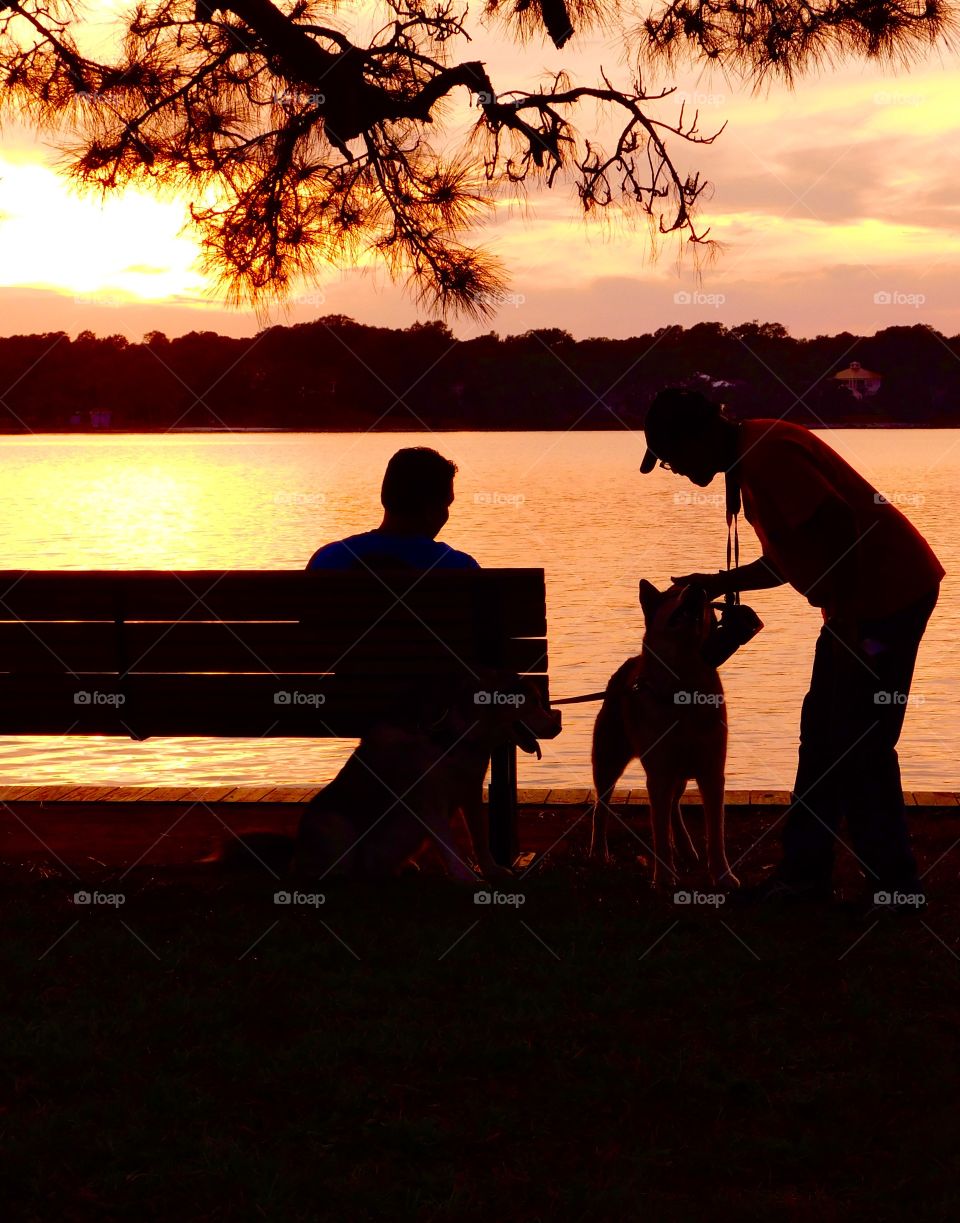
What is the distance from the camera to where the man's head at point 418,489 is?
230 inches

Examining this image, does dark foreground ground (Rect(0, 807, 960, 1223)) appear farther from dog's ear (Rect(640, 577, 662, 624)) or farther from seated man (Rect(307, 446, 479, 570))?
seated man (Rect(307, 446, 479, 570))

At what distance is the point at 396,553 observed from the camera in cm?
601

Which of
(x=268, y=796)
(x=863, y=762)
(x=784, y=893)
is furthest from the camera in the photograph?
(x=268, y=796)

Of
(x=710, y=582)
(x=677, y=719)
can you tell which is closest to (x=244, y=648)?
(x=677, y=719)

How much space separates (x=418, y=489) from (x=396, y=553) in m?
0.28

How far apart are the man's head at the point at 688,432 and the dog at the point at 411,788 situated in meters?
1.10

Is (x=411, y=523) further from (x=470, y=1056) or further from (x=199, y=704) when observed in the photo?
(x=470, y=1056)

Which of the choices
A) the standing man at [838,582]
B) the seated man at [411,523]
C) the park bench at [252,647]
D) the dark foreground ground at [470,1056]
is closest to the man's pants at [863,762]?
the standing man at [838,582]

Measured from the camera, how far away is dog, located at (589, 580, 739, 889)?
19.1 ft

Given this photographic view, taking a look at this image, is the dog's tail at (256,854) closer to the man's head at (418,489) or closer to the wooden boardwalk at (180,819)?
the wooden boardwalk at (180,819)

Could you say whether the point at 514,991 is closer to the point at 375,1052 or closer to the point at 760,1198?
the point at 375,1052

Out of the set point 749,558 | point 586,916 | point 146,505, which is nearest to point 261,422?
point 146,505

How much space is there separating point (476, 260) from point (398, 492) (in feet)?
12.9

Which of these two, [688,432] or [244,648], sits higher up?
[688,432]
